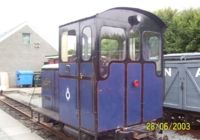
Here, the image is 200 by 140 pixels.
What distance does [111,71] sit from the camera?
19.7 ft

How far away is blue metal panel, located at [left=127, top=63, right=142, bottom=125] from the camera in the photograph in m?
6.33

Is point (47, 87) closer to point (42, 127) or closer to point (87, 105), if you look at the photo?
point (42, 127)

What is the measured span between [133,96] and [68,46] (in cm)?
167

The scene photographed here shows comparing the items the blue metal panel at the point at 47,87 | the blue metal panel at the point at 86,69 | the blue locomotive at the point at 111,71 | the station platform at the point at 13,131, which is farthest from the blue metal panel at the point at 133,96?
the station platform at the point at 13,131

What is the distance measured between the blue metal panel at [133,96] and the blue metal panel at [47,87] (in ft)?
8.75

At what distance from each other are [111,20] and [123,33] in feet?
1.37

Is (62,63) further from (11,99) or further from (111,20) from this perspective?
(11,99)

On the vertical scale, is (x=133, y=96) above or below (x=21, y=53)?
below

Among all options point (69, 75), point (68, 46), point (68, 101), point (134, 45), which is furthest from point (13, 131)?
point (134, 45)

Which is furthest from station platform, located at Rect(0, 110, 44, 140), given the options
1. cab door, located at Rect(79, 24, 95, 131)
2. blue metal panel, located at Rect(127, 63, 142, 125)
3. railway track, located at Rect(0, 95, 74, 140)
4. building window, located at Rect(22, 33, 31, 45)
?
building window, located at Rect(22, 33, 31, 45)

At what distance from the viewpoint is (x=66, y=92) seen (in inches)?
269

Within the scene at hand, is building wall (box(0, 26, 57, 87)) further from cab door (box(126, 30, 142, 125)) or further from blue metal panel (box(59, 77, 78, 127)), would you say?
cab door (box(126, 30, 142, 125))

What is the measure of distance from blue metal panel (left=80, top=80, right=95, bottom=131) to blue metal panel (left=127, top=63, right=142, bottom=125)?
798mm

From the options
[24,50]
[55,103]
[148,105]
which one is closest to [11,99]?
[55,103]
